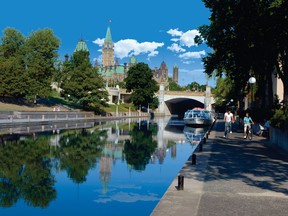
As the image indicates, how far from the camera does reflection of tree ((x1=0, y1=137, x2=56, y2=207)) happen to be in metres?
10.1

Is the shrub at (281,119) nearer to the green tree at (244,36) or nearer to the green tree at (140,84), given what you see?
the green tree at (244,36)

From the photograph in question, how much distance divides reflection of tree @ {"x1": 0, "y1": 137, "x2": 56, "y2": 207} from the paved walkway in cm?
348

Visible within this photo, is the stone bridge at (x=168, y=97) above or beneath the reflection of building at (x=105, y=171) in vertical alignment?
above

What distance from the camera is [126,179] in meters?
13.1

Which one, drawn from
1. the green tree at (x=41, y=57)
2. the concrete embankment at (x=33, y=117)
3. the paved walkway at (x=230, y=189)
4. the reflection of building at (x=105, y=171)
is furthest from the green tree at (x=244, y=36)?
the green tree at (x=41, y=57)

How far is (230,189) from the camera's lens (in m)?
10.8

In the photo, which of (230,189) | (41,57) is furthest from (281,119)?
(41,57)

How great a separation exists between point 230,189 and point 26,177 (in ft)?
21.6

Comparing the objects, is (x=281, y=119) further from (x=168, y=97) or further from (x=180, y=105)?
(x=180, y=105)

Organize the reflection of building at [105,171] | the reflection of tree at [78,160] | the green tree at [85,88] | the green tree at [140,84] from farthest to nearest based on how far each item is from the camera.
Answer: the green tree at [140,84] < the green tree at [85,88] < the reflection of tree at [78,160] < the reflection of building at [105,171]

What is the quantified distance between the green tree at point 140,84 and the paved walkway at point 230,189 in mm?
85277

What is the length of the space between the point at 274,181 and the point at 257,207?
364 cm

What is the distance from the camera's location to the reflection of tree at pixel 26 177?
10106mm

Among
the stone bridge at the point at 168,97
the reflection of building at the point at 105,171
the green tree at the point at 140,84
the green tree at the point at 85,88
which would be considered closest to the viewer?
the reflection of building at the point at 105,171
